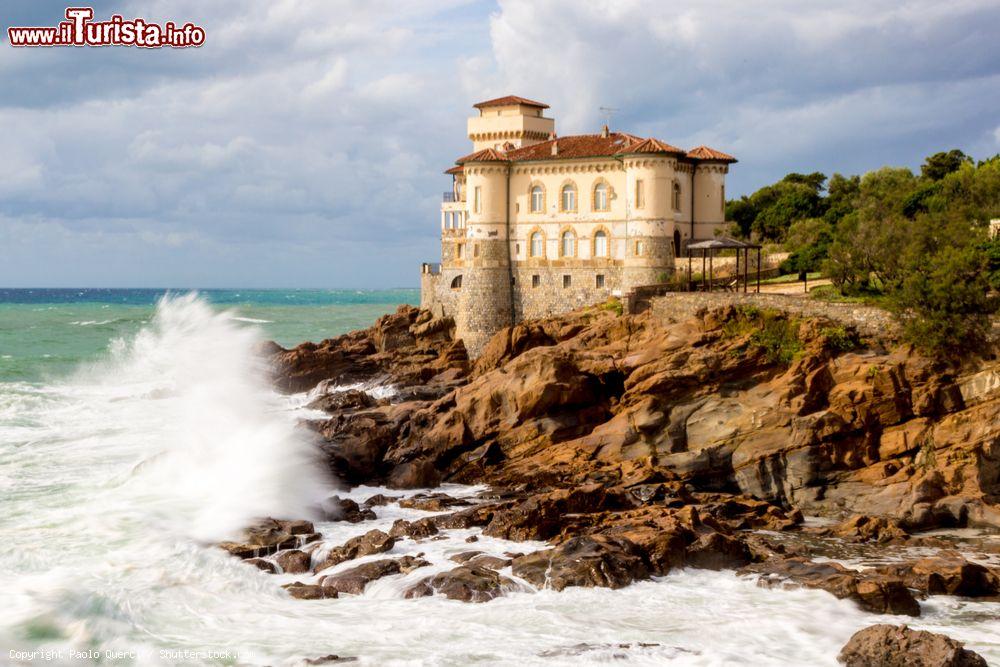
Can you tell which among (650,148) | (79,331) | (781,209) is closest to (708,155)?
(650,148)

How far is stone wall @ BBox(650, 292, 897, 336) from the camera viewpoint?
32.6 m

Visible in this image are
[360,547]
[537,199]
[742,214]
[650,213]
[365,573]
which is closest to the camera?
[365,573]

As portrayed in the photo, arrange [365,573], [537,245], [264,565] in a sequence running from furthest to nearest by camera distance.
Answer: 1. [537,245]
2. [264,565]
3. [365,573]

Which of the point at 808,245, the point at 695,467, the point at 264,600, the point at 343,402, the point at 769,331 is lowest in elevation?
the point at 264,600

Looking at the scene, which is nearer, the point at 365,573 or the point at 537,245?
the point at 365,573

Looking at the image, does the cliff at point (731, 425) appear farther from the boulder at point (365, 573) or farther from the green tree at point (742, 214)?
the green tree at point (742, 214)

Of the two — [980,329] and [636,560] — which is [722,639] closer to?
[636,560]

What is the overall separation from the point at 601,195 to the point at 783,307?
1504 cm

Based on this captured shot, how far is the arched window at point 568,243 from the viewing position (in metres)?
48.9

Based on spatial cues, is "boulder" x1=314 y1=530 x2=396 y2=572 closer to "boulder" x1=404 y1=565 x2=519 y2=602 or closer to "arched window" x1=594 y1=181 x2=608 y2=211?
"boulder" x1=404 y1=565 x2=519 y2=602

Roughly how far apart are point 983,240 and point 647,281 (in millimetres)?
13406

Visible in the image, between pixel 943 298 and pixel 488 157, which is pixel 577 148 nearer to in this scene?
pixel 488 157

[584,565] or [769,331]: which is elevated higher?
[769,331]

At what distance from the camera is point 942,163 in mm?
70438
